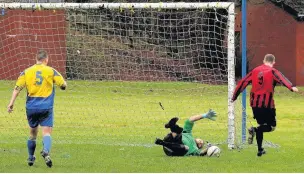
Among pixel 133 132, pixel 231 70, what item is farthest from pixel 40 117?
pixel 133 132

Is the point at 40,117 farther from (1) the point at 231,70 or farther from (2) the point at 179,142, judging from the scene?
(1) the point at 231,70

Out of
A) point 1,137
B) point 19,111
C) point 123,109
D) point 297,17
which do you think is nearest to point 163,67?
point 123,109

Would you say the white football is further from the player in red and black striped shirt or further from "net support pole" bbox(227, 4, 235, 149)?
"net support pole" bbox(227, 4, 235, 149)

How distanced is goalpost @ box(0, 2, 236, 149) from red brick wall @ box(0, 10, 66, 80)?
0.12 feet

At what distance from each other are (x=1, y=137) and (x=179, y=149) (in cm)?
514

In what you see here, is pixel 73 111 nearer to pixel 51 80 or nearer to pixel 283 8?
pixel 51 80

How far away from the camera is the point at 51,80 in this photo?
12.7 metres

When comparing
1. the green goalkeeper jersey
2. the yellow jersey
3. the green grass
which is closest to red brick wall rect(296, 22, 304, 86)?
the green grass

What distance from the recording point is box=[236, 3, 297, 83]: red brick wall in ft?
147

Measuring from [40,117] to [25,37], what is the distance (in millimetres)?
19337

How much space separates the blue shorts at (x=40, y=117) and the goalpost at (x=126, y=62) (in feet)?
20.6

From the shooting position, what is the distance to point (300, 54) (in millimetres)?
44750

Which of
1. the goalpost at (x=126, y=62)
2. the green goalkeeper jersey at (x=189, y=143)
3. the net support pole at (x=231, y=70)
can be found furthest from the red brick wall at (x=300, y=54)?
the green goalkeeper jersey at (x=189, y=143)

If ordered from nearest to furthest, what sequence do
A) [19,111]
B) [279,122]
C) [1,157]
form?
1. [1,157]
2. [279,122]
3. [19,111]
